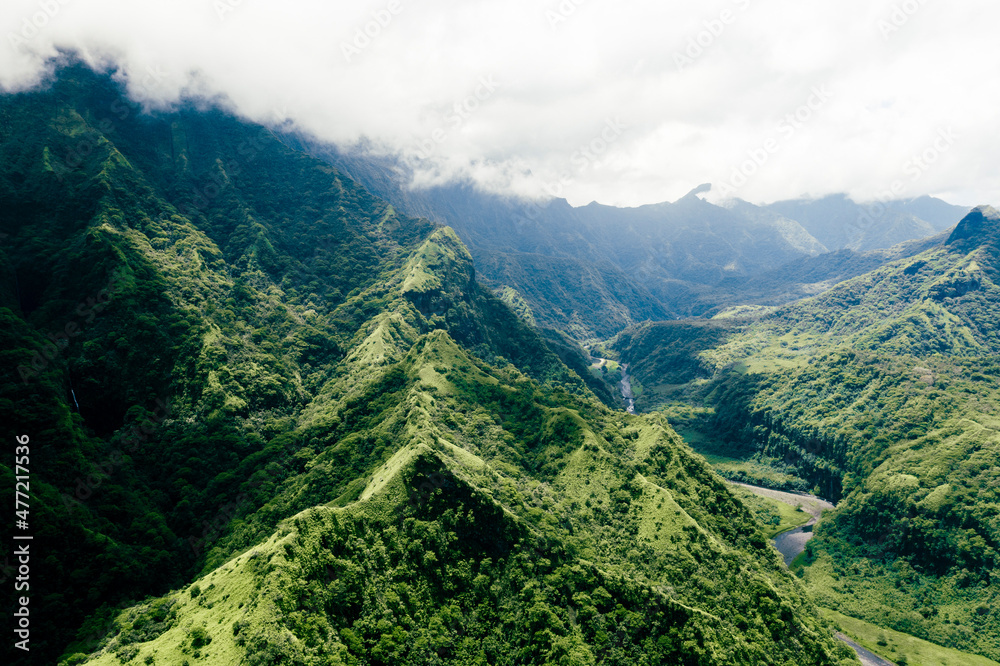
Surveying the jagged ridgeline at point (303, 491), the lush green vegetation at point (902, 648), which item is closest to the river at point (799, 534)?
the lush green vegetation at point (902, 648)

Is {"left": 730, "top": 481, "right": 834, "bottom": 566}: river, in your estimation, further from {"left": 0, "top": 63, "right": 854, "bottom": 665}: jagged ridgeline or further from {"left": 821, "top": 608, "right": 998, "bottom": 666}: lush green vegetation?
{"left": 0, "top": 63, "right": 854, "bottom": 665}: jagged ridgeline

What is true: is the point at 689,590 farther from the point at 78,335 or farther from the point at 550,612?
the point at 78,335

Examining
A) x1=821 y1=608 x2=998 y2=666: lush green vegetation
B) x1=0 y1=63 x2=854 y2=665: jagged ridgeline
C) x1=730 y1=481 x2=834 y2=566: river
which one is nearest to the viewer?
x1=0 y1=63 x2=854 y2=665: jagged ridgeline

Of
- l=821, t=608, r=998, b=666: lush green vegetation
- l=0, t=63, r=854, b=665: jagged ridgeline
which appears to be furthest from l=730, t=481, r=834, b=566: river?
l=0, t=63, r=854, b=665: jagged ridgeline

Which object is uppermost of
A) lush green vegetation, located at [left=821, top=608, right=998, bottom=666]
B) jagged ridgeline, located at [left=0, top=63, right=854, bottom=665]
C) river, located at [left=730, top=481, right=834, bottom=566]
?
jagged ridgeline, located at [left=0, top=63, right=854, bottom=665]

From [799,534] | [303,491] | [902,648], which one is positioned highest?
[303,491]

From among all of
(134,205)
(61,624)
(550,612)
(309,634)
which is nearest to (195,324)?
(134,205)

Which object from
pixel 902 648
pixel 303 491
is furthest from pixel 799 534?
pixel 303 491

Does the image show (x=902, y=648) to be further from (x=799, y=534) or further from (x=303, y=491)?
(x=303, y=491)
